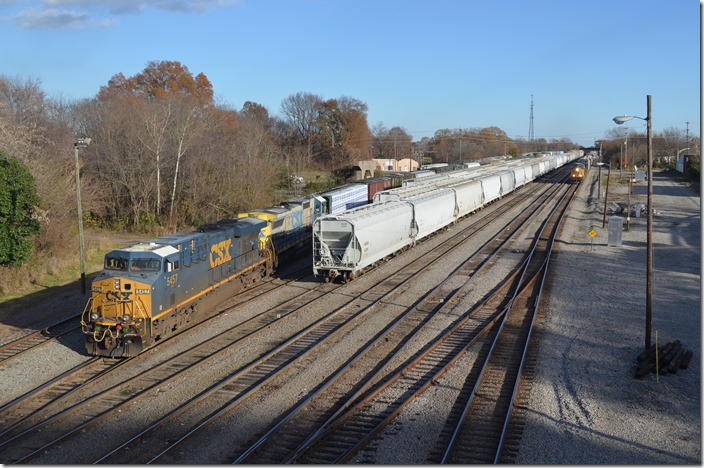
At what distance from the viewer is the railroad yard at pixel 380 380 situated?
460 inches

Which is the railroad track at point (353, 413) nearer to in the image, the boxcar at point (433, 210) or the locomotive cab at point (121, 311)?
the locomotive cab at point (121, 311)

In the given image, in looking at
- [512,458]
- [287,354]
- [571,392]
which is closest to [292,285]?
[287,354]

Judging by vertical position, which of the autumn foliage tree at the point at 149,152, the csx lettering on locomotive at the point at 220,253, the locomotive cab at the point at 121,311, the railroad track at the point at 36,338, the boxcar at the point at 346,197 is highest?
the autumn foliage tree at the point at 149,152

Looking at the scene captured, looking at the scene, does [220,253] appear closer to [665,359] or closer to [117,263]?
[117,263]

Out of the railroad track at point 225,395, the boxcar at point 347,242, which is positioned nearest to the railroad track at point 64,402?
the railroad track at point 225,395

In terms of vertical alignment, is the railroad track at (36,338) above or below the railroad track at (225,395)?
above

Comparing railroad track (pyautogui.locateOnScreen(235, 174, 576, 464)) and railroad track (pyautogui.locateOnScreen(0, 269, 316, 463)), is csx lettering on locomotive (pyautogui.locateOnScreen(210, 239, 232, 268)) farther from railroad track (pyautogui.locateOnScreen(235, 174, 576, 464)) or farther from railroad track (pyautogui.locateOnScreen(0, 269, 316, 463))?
railroad track (pyautogui.locateOnScreen(235, 174, 576, 464))

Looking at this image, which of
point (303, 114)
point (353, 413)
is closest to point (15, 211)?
point (353, 413)

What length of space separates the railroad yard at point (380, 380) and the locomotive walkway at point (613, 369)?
2.3 inches

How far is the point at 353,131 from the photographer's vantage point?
96688 mm

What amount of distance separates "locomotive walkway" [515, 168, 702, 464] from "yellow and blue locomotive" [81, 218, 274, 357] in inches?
408

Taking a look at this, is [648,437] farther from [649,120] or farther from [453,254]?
[453,254]

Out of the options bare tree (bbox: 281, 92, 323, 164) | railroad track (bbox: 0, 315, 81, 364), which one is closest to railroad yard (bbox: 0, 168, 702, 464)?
railroad track (bbox: 0, 315, 81, 364)

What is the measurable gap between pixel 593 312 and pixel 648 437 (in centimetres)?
959
